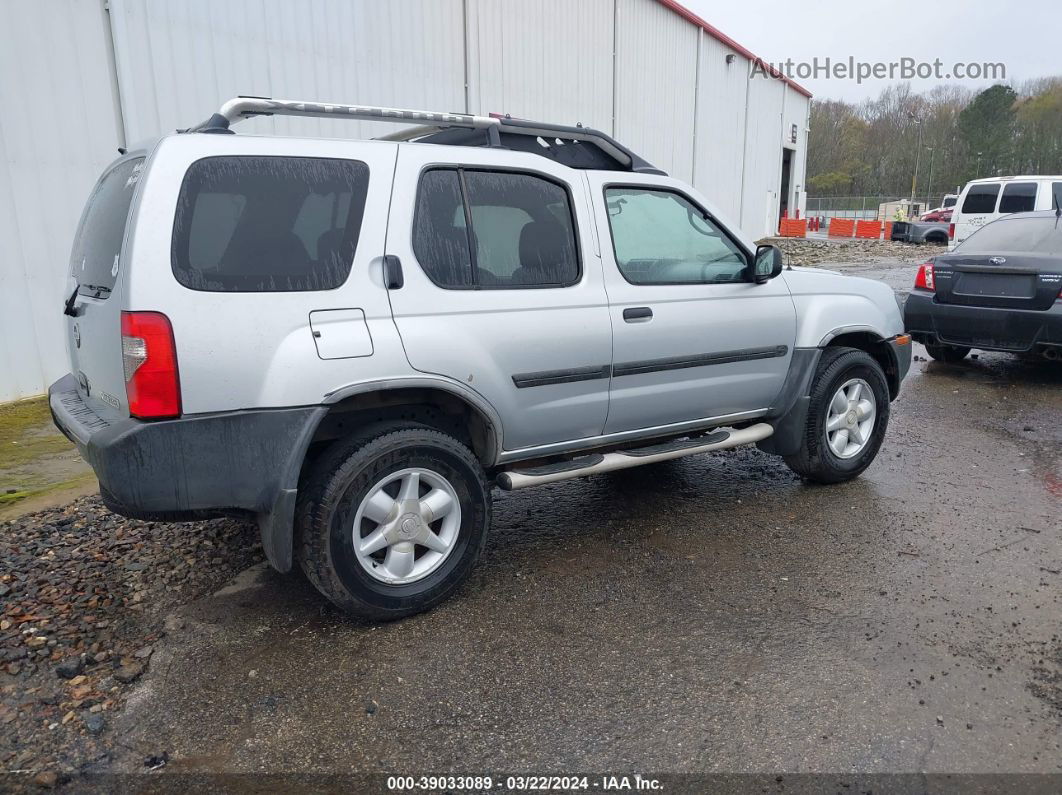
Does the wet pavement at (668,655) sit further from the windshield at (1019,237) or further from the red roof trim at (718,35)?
the red roof trim at (718,35)

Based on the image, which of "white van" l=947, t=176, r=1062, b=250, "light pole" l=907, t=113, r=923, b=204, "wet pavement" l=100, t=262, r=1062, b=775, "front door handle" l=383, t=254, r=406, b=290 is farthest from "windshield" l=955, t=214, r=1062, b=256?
"light pole" l=907, t=113, r=923, b=204

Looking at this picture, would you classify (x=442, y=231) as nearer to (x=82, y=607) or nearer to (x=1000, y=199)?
(x=82, y=607)

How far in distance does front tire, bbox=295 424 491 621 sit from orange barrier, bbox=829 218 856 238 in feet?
119

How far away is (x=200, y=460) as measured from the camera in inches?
111

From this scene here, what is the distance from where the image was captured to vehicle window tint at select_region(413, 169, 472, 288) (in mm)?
3250

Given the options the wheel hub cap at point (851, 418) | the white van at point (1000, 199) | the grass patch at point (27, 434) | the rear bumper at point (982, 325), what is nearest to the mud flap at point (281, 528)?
the wheel hub cap at point (851, 418)

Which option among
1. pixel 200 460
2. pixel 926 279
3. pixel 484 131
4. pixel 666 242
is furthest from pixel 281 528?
pixel 926 279

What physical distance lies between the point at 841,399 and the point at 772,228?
25.1 meters

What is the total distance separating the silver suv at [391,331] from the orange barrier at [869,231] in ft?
Answer: 111

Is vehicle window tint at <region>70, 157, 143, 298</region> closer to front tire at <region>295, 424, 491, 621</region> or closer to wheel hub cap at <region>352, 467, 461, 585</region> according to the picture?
front tire at <region>295, 424, 491, 621</region>

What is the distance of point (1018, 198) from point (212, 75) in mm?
14908

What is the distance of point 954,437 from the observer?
19.5 feet

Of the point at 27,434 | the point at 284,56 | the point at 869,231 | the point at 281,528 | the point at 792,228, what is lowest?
the point at 27,434

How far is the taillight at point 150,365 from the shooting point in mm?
2697
